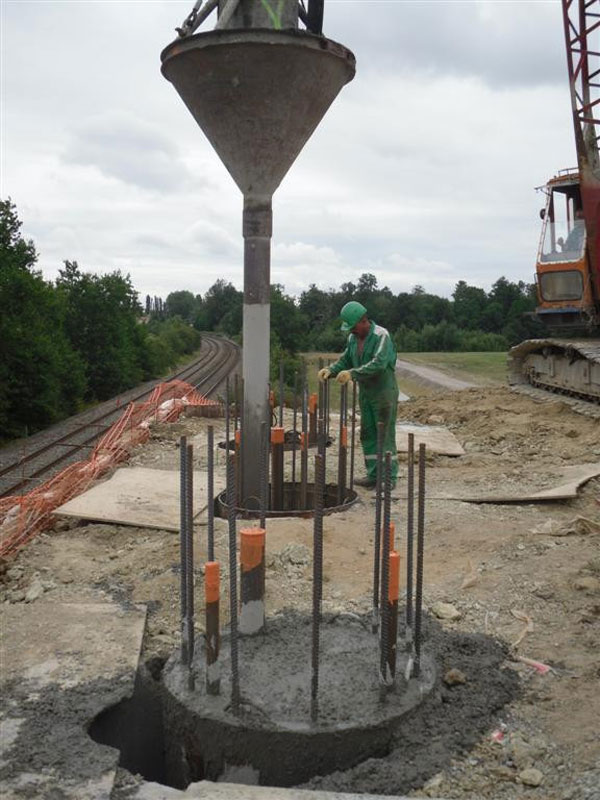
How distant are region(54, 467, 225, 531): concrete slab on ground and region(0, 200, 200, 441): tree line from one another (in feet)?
52.3

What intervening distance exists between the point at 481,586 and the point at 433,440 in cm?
603

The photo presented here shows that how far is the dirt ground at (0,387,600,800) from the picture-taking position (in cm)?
361

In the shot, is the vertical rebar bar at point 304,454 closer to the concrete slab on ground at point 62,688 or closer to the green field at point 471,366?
the concrete slab on ground at point 62,688

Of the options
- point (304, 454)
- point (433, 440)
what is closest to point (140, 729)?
point (304, 454)

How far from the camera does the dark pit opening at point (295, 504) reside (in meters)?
7.69

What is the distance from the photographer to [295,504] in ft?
29.4

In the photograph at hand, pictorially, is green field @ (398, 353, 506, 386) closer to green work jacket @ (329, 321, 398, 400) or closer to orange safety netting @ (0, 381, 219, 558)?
orange safety netting @ (0, 381, 219, 558)

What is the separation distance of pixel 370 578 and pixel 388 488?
6.18 feet

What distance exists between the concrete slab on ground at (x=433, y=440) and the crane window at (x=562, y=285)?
4680mm

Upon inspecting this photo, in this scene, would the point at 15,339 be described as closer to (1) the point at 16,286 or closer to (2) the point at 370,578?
(1) the point at 16,286

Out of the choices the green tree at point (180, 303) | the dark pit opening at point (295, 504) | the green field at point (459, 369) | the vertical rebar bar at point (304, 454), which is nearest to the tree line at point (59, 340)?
the green field at point (459, 369)

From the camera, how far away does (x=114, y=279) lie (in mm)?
38375

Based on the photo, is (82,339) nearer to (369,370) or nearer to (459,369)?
(459,369)

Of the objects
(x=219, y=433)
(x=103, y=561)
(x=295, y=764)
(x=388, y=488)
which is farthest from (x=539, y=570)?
(x=219, y=433)
